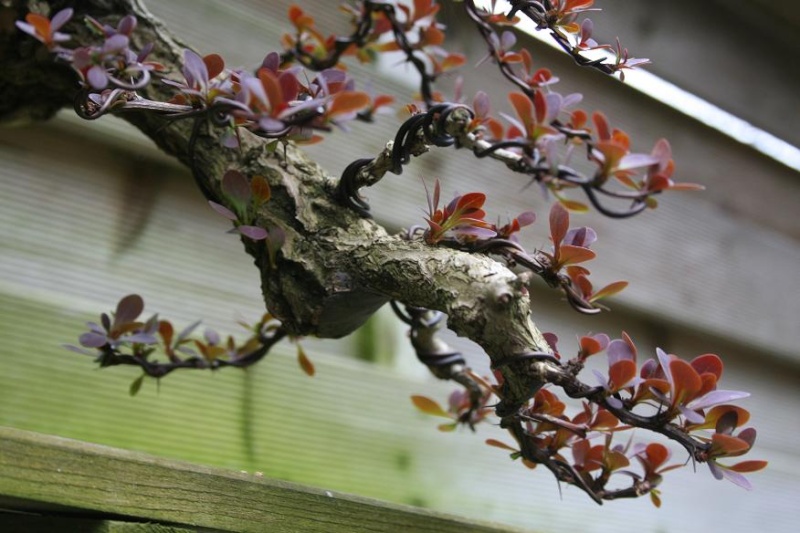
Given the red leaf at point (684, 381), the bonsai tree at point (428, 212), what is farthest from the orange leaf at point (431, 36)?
the red leaf at point (684, 381)

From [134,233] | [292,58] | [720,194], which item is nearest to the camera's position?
[292,58]

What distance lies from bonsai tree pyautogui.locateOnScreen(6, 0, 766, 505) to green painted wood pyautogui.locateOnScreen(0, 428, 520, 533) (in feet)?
0.44

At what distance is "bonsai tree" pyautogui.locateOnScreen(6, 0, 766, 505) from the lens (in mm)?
445

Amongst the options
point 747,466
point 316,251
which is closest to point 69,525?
point 316,251

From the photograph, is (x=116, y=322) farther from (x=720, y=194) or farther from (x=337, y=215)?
(x=720, y=194)

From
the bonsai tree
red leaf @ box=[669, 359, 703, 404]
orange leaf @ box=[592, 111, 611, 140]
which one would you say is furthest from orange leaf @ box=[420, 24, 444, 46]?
red leaf @ box=[669, 359, 703, 404]

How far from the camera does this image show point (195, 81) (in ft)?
1.46

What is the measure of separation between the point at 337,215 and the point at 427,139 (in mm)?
123

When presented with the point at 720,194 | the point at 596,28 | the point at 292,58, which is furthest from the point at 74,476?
the point at 720,194

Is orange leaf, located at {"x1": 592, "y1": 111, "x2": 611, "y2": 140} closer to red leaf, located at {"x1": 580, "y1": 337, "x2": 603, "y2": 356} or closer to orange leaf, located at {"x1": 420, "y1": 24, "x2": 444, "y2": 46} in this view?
red leaf, located at {"x1": 580, "y1": 337, "x2": 603, "y2": 356}

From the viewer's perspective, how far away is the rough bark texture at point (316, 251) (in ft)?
1.53

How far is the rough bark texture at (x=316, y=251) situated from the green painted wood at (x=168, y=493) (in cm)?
14

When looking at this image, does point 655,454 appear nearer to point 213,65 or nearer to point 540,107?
point 540,107

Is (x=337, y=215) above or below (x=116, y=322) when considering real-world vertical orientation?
above
